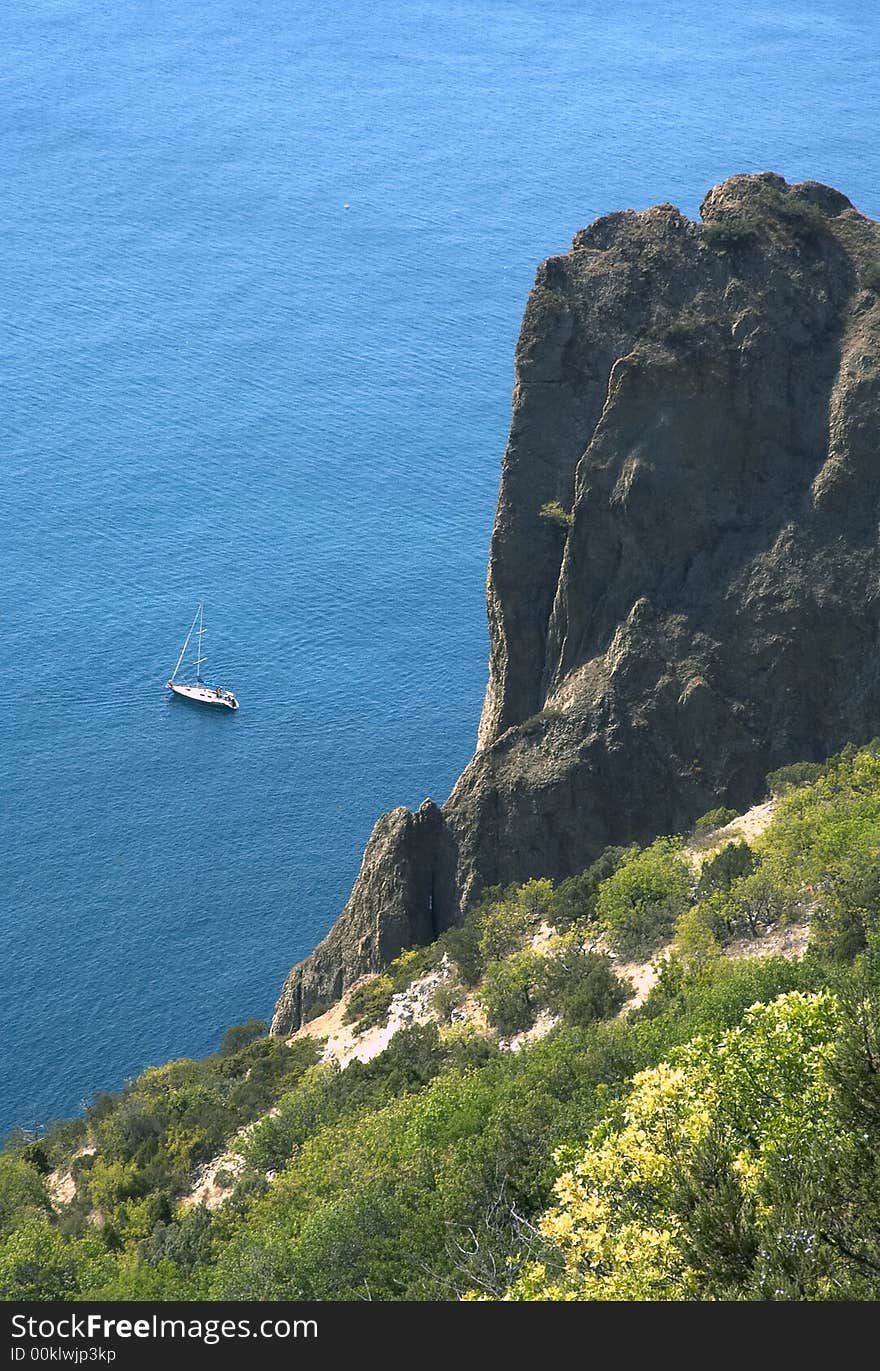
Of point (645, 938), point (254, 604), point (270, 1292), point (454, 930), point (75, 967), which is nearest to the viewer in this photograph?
point (270, 1292)

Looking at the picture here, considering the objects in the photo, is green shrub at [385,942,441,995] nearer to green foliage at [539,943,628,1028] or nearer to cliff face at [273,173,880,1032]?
cliff face at [273,173,880,1032]

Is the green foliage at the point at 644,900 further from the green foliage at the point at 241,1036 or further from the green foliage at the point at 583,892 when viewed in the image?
the green foliage at the point at 241,1036

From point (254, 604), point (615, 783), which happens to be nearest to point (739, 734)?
point (615, 783)

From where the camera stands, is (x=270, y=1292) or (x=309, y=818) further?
(x=309, y=818)

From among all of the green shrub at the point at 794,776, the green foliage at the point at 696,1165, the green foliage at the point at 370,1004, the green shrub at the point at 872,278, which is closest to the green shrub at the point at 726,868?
the green shrub at the point at 794,776

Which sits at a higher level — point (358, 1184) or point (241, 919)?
point (241, 919)

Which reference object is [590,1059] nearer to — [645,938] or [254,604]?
[645,938]

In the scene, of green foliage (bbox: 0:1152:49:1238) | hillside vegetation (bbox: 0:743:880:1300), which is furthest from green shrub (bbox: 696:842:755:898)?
green foliage (bbox: 0:1152:49:1238)
